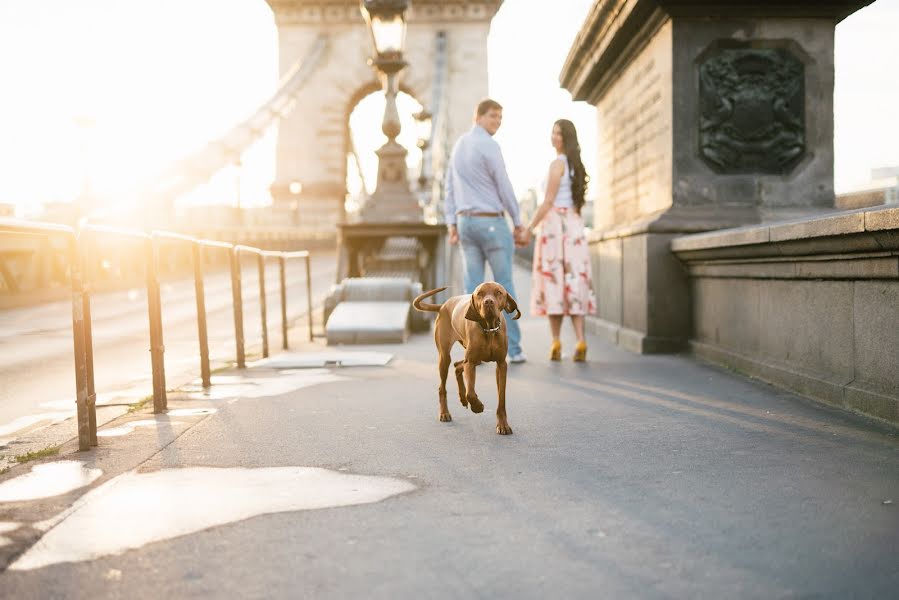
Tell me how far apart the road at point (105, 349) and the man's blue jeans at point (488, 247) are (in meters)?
2.16

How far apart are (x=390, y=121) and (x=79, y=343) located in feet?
28.6

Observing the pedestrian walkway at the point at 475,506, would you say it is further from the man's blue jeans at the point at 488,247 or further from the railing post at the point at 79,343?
the man's blue jeans at the point at 488,247

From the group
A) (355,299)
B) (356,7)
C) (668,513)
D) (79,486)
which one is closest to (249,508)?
(79,486)

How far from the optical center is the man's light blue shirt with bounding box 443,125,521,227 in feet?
22.6

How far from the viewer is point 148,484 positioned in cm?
318

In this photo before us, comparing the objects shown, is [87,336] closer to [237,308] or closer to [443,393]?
[443,393]

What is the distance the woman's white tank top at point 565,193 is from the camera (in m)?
7.40

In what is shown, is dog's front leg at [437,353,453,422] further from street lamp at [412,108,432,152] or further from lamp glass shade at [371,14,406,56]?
street lamp at [412,108,432,152]

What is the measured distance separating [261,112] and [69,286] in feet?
137

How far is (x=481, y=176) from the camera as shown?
6961mm

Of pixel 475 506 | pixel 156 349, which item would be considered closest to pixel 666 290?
pixel 156 349

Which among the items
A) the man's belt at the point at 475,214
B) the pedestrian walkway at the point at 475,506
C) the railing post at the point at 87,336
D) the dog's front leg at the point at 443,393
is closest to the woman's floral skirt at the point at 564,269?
the man's belt at the point at 475,214

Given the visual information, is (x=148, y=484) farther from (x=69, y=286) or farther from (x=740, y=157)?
(x=740, y=157)

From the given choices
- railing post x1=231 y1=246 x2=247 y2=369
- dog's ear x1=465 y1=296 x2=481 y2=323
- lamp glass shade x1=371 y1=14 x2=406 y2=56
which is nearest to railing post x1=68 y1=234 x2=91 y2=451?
dog's ear x1=465 y1=296 x2=481 y2=323
